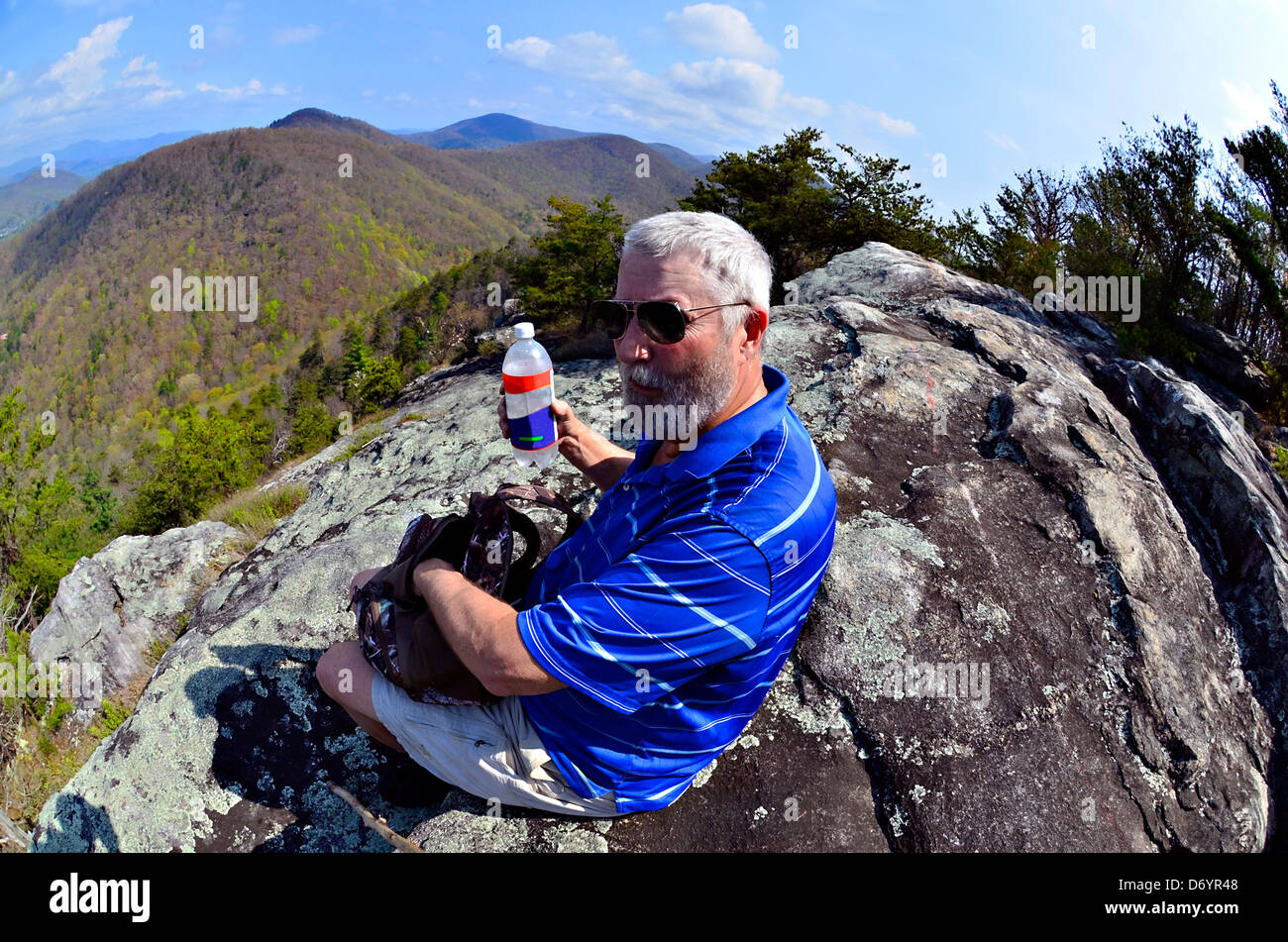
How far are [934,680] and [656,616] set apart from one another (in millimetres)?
1651

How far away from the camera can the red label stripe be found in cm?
274

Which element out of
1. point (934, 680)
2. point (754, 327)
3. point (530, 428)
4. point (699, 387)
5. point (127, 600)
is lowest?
point (127, 600)

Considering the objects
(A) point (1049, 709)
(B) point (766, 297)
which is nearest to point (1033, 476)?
(A) point (1049, 709)

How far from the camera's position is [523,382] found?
2.76 meters

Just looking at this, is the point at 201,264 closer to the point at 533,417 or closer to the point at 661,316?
the point at 533,417

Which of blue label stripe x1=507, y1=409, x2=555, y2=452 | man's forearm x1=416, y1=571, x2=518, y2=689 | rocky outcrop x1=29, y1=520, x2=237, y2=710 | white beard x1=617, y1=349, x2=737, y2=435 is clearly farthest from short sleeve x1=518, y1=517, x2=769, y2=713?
rocky outcrop x1=29, y1=520, x2=237, y2=710

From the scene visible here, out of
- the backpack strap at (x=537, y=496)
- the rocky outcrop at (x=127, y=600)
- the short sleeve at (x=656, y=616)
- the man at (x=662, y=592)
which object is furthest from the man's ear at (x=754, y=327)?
the rocky outcrop at (x=127, y=600)

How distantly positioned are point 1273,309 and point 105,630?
20464mm

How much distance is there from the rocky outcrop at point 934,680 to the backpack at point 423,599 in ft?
1.69

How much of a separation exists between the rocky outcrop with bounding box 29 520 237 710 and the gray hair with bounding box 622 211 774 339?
478 centimetres

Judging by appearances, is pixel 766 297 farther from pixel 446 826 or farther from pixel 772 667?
pixel 446 826

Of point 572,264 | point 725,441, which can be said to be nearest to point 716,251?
point 725,441

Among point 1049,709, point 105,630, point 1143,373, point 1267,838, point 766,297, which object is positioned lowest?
point 105,630

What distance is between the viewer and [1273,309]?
14.9 m
